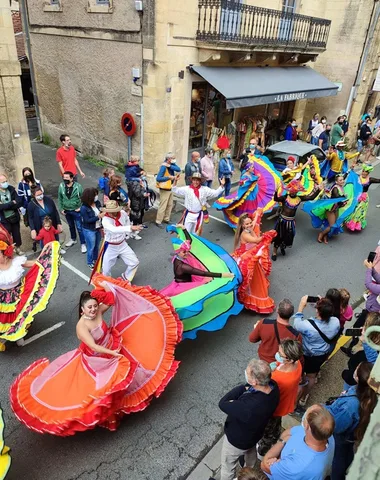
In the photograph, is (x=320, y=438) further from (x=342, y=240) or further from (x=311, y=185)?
(x=342, y=240)

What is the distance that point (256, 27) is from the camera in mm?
12500

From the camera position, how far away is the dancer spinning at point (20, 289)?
481 centimetres

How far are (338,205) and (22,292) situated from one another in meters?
6.79

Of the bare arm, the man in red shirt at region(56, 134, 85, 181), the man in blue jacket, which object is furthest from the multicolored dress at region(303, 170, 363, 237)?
the bare arm

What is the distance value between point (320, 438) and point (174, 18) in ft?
34.1

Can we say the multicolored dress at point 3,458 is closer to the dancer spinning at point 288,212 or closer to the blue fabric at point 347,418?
the blue fabric at point 347,418

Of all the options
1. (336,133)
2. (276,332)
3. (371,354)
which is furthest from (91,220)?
(336,133)

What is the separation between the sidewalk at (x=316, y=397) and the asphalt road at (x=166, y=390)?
3.5 inches

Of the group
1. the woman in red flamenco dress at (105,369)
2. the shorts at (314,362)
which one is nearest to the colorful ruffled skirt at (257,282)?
the shorts at (314,362)

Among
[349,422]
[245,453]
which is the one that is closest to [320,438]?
[349,422]

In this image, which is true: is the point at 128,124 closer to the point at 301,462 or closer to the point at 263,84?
the point at 263,84

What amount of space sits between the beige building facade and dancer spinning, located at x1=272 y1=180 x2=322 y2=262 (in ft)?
19.3

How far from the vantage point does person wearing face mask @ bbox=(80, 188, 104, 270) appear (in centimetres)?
659

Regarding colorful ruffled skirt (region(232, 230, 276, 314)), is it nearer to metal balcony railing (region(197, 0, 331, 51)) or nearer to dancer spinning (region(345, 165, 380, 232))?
dancer spinning (region(345, 165, 380, 232))
